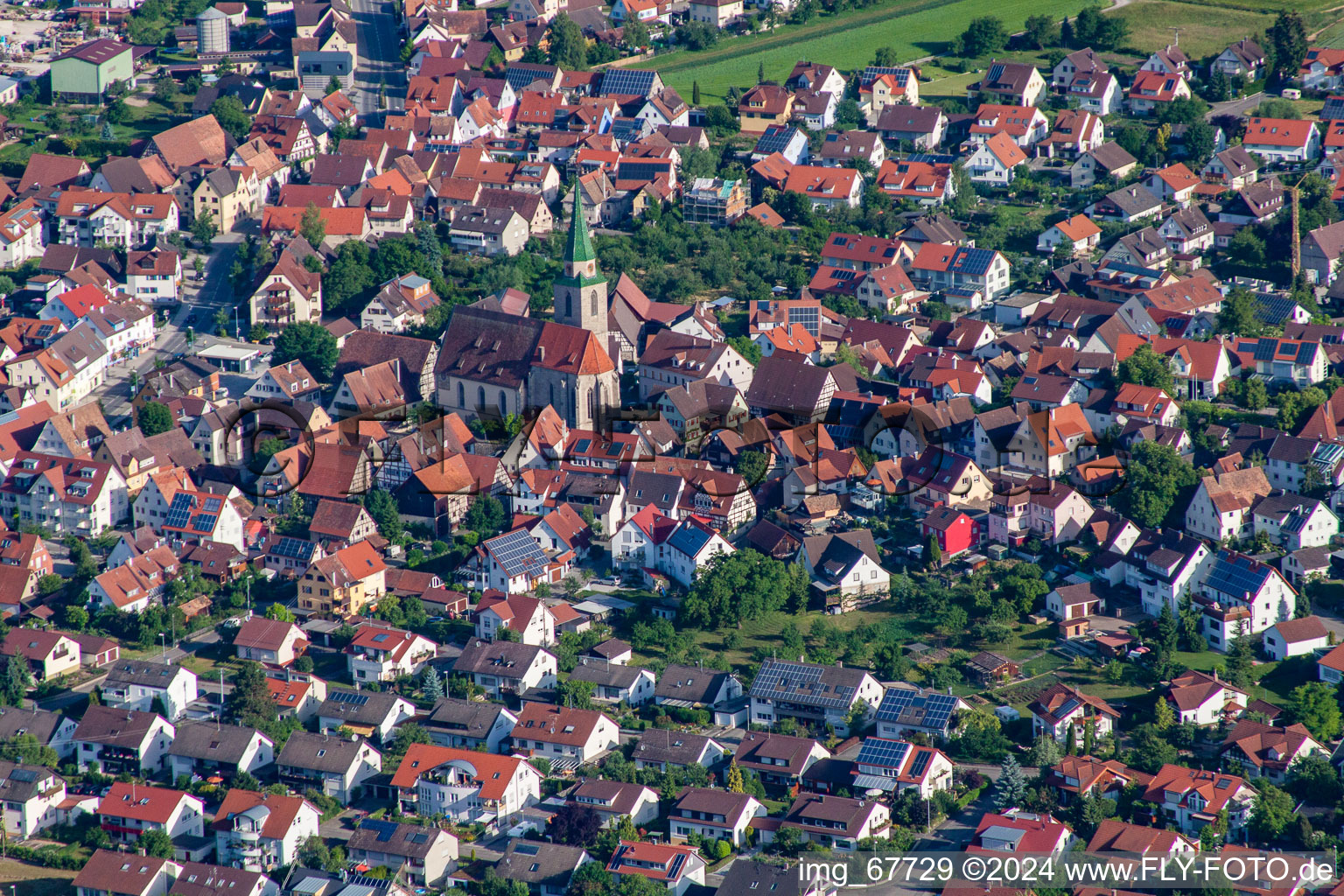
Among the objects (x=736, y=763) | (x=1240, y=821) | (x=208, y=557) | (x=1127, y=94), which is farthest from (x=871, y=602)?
(x=1127, y=94)

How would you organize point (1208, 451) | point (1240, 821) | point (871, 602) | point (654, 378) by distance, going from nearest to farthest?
point (1240, 821)
point (871, 602)
point (1208, 451)
point (654, 378)

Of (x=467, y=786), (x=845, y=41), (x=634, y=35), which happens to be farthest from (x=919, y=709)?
(x=845, y=41)

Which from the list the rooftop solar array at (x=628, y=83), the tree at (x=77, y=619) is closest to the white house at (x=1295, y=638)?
the tree at (x=77, y=619)

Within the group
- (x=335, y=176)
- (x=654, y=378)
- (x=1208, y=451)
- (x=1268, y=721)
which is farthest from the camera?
(x=335, y=176)

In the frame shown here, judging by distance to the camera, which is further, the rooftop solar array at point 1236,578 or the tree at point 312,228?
the tree at point 312,228

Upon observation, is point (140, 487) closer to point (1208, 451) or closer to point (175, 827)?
point (175, 827)

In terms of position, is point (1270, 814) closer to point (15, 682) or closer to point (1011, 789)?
point (1011, 789)

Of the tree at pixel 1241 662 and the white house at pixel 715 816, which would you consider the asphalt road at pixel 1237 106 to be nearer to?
the tree at pixel 1241 662
